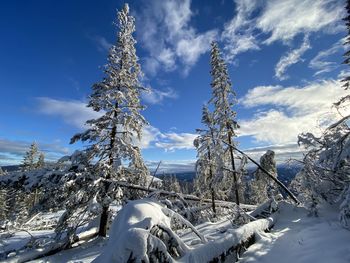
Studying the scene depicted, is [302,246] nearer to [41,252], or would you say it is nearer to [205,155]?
[41,252]

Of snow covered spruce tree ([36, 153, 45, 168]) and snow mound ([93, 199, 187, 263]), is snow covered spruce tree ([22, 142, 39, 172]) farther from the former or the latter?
snow mound ([93, 199, 187, 263])

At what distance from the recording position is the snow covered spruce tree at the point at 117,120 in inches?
561

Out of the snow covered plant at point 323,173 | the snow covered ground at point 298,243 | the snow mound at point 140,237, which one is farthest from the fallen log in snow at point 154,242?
the snow covered plant at point 323,173

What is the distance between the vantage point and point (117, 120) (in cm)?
1513

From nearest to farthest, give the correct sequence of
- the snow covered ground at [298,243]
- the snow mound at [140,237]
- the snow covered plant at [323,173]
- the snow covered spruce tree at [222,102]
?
1. the snow mound at [140,237]
2. the snow covered ground at [298,243]
3. the snow covered plant at [323,173]
4. the snow covered spruce tree at [222,102]

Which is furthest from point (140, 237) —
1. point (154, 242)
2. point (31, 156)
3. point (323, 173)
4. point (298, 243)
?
point (31, 156)

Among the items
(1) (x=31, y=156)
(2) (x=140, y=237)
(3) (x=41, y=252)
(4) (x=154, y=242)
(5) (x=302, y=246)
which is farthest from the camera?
(1) (x=31, y=156)

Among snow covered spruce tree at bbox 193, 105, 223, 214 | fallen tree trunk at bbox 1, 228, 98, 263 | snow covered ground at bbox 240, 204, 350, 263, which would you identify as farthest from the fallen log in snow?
snow covered spruce tree at bbox 193, 105, 223, 214

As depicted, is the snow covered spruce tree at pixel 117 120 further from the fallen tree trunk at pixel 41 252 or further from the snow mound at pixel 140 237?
the snow mound at pixel 140 237

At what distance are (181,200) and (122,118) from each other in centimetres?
757

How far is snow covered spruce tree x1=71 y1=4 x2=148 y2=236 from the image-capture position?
14250 mm

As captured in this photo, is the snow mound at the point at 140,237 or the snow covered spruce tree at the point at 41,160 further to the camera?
the snow covered spruce tree at the point at 41,160

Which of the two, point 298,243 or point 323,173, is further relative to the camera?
point 323,173

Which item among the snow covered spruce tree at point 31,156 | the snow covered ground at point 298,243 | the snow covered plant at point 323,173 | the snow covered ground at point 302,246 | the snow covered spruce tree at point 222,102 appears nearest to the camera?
the snow covered ground at point 302,246
